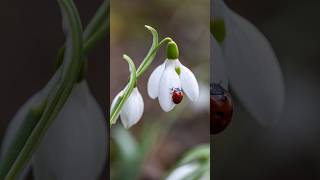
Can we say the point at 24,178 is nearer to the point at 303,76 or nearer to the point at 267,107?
the point at 267,107

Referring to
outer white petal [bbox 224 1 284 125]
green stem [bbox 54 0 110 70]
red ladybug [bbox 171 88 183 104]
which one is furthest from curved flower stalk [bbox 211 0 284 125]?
green stem [bbox 54 0 110 70]

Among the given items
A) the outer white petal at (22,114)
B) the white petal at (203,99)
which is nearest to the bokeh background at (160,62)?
the white petal at (203,99)

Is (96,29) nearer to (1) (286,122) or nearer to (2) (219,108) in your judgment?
(2) (219,108)

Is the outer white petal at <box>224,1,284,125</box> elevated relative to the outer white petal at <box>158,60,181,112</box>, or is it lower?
elevated

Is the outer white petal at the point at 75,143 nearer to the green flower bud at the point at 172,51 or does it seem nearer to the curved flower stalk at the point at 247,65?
the green flower bud at the point at 172,51

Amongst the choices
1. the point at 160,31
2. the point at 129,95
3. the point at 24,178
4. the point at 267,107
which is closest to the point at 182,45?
the point at 160,31

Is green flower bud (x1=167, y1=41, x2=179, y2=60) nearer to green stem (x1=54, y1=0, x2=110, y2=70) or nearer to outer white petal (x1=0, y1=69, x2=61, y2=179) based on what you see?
green stem (x1=54, y1=0, x2=110, y2=70)
